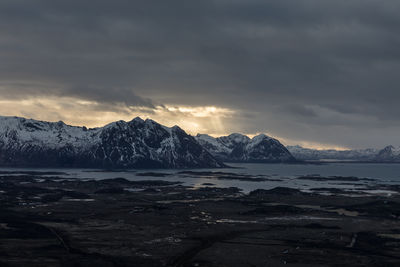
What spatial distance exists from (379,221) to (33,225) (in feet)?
326

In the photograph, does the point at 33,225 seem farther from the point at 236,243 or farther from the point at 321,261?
the point at 321,261

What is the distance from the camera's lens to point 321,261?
9975 centimetres

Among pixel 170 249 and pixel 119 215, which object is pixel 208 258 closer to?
pixel 170 249

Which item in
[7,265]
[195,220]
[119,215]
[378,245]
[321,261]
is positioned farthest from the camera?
[119,215]

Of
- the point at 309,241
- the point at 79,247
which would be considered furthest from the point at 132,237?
the point at 309,241

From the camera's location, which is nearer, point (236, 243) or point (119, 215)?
point (236, 243)

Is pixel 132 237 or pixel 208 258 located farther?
pixel 132 237

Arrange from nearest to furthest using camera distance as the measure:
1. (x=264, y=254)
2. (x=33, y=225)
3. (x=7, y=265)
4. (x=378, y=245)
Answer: (x=7, y=265)
(x=264, y=254)
(x=378, y=245)
(x=33, y=225)

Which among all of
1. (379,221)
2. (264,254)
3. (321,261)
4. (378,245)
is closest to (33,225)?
(264,254)

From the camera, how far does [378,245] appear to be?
117 m

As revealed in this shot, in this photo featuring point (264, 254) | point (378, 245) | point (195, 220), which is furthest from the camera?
point (195, 220)

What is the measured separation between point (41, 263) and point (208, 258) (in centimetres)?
3159

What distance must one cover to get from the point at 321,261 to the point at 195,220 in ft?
190

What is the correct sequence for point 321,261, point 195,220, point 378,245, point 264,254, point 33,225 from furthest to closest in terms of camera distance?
point 195,220 < point 33,225 < point 378,245 < point 264,254 < point 321,261
